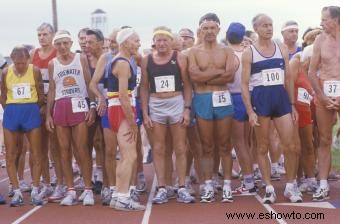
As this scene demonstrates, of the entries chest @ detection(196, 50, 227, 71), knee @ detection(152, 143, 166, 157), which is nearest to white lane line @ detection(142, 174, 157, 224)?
knee @ detection(152, 143, 166, 157)

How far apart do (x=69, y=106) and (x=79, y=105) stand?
4.5 inches

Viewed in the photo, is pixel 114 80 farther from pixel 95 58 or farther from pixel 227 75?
pixel 227 75

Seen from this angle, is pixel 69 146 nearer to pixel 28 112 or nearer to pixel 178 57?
pixel 28 112

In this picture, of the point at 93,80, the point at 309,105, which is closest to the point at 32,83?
the point at 93,80

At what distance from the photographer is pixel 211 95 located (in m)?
7.91

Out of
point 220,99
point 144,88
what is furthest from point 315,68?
point 144,88

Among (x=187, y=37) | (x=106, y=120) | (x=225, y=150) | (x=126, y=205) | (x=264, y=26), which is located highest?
(x=264, y=26)

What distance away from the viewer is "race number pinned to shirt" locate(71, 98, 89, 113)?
8.03 m

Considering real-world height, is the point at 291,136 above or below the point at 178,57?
below

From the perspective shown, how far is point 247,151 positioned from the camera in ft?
28.2

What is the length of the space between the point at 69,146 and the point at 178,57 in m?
1.66

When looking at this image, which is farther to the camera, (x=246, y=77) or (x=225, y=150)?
(x=225, y=150)

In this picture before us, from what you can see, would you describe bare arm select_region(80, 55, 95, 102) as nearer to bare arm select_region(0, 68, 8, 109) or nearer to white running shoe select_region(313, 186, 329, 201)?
bare arm select_region(0, 68, 8, 109)

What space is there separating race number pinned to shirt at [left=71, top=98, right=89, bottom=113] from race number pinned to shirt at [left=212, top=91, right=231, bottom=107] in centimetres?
149
